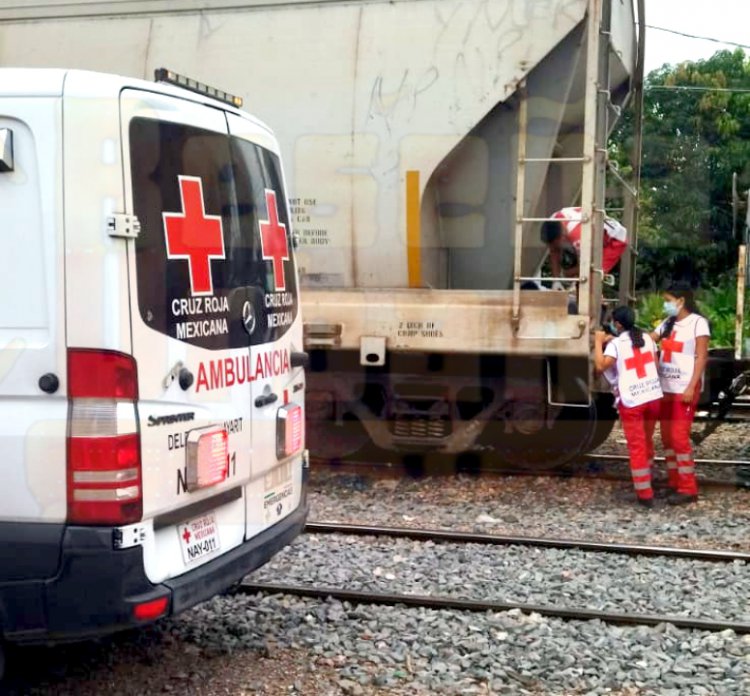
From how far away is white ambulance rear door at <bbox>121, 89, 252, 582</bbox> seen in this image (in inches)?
132

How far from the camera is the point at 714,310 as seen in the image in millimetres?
14359

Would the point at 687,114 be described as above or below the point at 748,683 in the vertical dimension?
above

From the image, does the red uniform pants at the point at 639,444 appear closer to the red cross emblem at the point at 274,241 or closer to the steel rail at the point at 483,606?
the steel rail at the point at 483,606

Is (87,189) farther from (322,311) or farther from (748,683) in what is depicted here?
(322,311)

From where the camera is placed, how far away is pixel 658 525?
260 inches

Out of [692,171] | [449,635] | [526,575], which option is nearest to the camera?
[449,635]

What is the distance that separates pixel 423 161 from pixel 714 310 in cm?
856

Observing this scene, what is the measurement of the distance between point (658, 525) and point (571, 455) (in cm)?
162

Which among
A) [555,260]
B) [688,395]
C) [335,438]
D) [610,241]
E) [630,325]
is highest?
[610,241]

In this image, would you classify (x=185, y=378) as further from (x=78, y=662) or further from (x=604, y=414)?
(x=604, y=414)

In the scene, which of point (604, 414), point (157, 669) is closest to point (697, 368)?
point (604, 414)

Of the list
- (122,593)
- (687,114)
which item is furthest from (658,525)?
(687,114)

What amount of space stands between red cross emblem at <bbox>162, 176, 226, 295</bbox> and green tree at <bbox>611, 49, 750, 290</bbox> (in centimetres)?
1348

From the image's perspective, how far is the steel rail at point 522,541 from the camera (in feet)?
19.0
